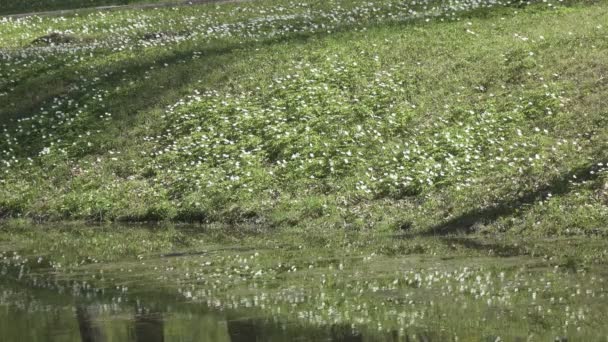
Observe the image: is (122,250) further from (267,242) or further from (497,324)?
(497,324)

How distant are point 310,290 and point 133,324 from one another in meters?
2.17

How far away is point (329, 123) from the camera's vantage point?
73.6 ft

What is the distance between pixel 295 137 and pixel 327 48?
5716 millimetres

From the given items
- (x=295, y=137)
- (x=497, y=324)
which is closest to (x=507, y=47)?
(x=295, y=137)

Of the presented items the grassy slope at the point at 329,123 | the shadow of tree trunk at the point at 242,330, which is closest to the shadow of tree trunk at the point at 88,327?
the shadow of tree trunk at the point at 242,330

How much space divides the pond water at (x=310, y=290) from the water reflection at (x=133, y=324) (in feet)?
0.07

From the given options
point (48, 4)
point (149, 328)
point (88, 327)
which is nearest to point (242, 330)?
point (149, 328)

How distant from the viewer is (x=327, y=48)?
89.2 feet

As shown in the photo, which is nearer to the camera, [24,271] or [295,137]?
[24,271]

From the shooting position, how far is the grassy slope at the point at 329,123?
1797 cm

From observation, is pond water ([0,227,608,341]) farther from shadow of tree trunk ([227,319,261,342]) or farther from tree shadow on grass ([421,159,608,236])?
tree shadow on grass ([421,159,608,236])

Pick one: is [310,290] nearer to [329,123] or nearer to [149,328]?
[149,328]

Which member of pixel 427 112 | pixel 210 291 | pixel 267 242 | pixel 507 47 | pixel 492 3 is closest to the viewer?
pixel 210 291

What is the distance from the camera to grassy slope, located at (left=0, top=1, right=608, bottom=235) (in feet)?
59.0
